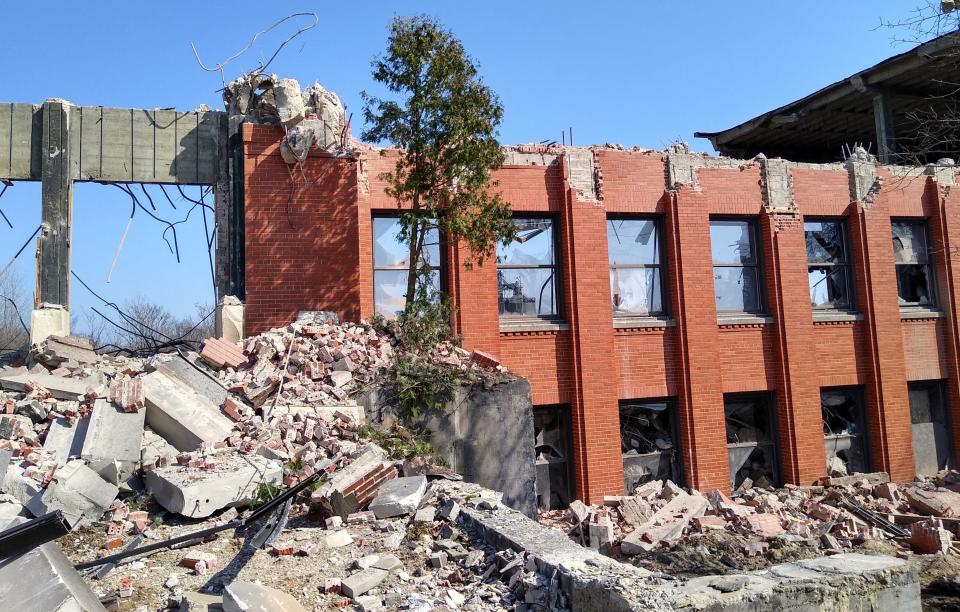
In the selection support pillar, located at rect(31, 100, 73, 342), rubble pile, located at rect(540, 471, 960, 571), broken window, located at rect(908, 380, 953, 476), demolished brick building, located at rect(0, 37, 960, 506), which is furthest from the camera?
broken window, located at rect(908, 380, 953, 476)

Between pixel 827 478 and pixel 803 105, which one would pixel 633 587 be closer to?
pixel 827 478

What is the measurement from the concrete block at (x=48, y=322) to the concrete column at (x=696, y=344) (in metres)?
9.89

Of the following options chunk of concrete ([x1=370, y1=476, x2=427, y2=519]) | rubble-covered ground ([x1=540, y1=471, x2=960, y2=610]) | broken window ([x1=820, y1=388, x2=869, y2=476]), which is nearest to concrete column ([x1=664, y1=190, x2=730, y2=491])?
rubble-covered ground ([x1=540, y1=471, x2=960, y2=610])

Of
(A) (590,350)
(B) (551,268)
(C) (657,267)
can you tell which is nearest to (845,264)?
(C) (657,267)

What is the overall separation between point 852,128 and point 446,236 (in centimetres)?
1222

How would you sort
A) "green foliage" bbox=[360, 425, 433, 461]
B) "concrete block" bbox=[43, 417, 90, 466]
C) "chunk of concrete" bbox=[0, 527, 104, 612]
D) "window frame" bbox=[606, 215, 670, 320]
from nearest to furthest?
1. "chunk of concrete" bbox=[0, 527, 104, 612]
2. "concrete block" bbox=[43, 417, 90, 466]
3. "green foliage" bbox=[360, 425, 433, 461]
4. "window frame" bbox=[606, 215, 670, 320]

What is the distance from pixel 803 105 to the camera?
16.0 meters

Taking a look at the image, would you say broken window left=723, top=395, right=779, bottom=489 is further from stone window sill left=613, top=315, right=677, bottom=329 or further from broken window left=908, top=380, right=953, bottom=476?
broken window left=908, top=380, right=953, bottom=476

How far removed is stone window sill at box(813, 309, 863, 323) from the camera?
1300 cm

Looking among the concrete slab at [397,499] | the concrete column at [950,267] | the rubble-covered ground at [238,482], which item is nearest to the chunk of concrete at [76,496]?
the rubble-covered ground at [238,482]

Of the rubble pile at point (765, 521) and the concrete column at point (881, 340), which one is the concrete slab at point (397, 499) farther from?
the concrete column at point (881, 340)

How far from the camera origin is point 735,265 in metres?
12.8

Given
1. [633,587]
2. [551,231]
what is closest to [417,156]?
[551,231]

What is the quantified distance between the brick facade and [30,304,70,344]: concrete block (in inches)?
106
